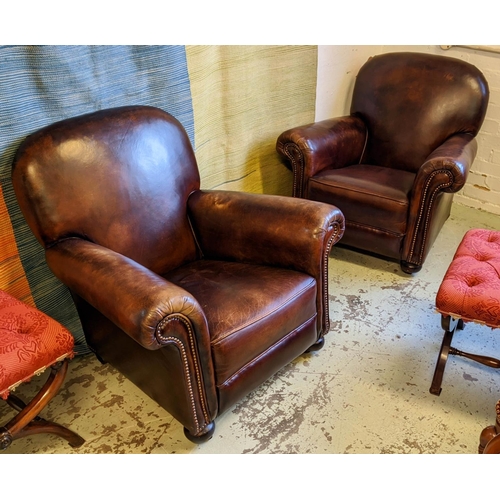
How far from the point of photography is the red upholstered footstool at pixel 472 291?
5.13 feet

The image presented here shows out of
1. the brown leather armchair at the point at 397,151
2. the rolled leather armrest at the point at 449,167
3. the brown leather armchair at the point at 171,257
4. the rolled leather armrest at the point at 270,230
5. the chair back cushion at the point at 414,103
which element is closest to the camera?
the brown leather armchair at the point at 171,257

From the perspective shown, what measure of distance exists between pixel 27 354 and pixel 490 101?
274cm

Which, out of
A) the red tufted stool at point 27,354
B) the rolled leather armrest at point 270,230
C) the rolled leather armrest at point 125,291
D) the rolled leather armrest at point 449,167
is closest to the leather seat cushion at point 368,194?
the rolled leather armrest at point 449,167

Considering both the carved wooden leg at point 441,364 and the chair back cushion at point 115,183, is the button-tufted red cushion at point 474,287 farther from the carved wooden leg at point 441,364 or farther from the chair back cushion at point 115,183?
the chair back cushion at point 115,183

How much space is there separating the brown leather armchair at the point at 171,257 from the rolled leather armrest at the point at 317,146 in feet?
2.21

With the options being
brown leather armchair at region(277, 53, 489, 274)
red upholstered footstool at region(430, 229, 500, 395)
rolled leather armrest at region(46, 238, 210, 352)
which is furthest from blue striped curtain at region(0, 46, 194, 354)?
red upholstered footstool at region(430, 229, 500, 395)

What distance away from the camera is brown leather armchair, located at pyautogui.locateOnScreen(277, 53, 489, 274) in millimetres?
2273

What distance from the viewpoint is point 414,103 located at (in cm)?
257

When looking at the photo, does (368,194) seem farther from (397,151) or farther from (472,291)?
(472,291)

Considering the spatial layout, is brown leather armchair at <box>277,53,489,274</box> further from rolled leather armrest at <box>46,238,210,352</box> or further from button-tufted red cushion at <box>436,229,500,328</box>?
rolled leather armrest at <box>46,238,210,352</box>

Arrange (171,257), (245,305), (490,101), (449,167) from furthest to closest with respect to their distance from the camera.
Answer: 1. (490,101)
2. (449,167)
3. (171,257)
4. (245,305)

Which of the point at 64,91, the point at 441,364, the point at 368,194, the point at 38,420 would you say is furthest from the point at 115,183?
the point at 441,364

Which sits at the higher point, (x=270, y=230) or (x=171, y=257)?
(x=270, y=230)

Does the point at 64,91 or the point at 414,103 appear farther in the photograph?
the point at 414,103
